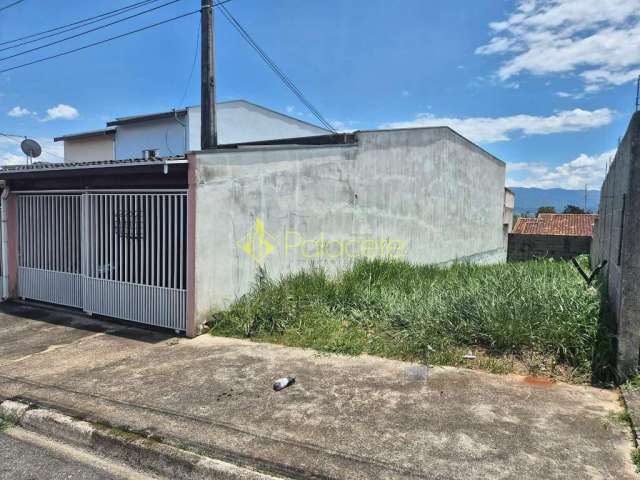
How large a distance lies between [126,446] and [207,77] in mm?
8318

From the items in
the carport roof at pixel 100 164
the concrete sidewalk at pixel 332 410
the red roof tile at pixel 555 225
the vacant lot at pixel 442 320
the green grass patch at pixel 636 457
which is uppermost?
the carport roof at pixel 100 164

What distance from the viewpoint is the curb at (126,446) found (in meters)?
3.26

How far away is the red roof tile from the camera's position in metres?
34.5

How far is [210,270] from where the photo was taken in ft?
22.1

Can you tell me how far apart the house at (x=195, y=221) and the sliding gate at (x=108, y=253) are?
0.02 meters

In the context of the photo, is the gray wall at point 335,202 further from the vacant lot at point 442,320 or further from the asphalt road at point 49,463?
the asphalt road at point 49,463

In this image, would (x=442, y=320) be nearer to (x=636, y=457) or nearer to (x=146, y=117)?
(x=636, y=457)

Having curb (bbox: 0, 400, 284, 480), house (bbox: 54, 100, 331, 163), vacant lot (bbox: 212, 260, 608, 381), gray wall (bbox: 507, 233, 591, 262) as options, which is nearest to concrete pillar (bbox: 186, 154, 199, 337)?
vacant lot (bbox: 212, 260, 608, 381)

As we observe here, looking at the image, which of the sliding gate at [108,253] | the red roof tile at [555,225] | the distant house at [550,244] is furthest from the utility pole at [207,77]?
the red roof tile at [555,225]

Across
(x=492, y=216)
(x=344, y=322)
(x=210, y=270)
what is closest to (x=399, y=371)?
(x=344, y=322)

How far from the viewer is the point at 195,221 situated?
6414 mm

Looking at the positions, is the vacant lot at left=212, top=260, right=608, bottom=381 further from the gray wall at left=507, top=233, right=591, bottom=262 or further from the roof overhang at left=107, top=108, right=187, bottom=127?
the gray wall at left=507, top=233, right=591, bottom=262

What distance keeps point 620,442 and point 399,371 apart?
2161mm

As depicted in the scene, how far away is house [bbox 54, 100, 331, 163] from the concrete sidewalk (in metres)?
12.4
